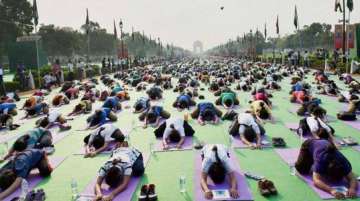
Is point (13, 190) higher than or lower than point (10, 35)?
lower

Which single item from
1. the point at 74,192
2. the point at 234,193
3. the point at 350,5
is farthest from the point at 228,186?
the point at 350,5

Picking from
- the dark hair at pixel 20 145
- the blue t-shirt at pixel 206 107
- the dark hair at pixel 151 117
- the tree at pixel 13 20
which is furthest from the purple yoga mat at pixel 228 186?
the tree at pixel 13 20

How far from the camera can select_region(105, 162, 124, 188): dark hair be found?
23.9ft

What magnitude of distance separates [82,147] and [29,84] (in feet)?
59.6

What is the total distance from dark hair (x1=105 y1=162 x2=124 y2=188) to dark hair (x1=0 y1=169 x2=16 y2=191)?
1.90 m

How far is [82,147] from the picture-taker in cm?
1138

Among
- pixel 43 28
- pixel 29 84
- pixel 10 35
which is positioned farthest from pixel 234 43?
pixel 29 84

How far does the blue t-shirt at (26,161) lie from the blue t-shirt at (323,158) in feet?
18.4

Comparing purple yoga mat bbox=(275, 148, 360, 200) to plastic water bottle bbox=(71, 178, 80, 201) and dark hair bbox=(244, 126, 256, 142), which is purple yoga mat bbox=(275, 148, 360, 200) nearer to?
dark hair bbox=(244, 126, 256, 142)

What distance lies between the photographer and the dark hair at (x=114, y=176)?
7.29 meters

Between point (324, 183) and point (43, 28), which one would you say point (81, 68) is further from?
point (43, 28)

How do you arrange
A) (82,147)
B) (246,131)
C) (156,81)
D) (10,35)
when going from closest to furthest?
(246,131), (82,147), (156,81), (10,35)

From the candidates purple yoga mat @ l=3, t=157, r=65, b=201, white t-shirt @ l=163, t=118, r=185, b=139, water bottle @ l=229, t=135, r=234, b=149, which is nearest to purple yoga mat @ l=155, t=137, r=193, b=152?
white t-shirt @ l=163, t=118, r=185, b=139

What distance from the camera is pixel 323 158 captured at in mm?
7055
